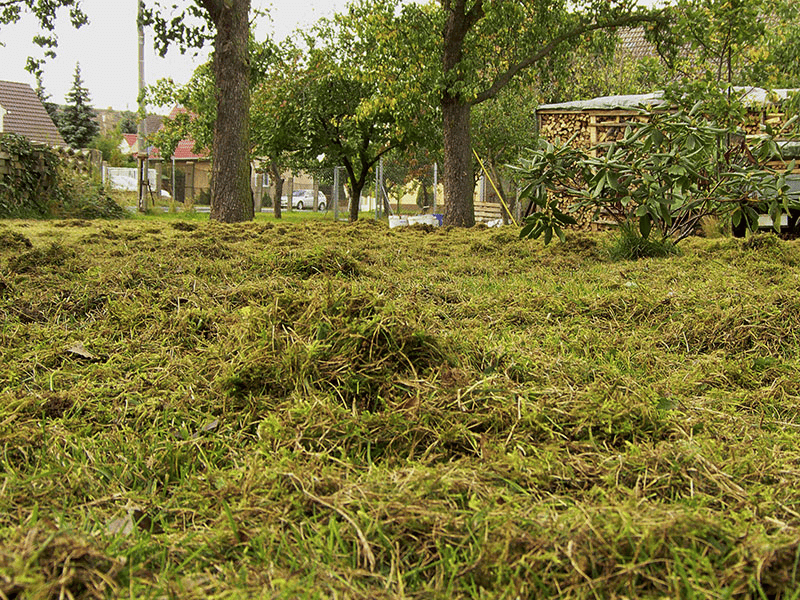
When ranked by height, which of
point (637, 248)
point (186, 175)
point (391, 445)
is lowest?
point (391, 445)

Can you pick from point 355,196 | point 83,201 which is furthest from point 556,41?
point 83,201

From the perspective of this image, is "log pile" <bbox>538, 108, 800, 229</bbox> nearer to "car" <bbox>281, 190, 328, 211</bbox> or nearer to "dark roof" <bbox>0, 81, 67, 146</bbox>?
"dark roof" <bbox>0, 81, 67, 146</bbox>

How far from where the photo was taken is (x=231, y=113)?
1113cm

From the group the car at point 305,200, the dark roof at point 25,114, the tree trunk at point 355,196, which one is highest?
the dark roof at point 25,114

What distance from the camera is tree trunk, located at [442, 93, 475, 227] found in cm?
1294

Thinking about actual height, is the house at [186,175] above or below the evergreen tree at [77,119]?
below

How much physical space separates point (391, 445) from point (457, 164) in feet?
37.7

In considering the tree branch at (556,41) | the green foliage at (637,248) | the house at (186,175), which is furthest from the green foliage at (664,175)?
the house at (186,175)

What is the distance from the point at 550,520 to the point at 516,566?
0.17 m

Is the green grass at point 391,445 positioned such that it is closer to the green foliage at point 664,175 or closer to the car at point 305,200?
the green foliage at point 664,175

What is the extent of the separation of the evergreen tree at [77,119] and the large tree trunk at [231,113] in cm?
4017

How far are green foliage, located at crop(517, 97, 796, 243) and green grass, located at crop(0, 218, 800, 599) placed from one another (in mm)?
1985

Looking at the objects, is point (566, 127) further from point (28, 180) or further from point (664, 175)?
point (28, 180)

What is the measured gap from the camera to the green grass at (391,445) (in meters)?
1.36
